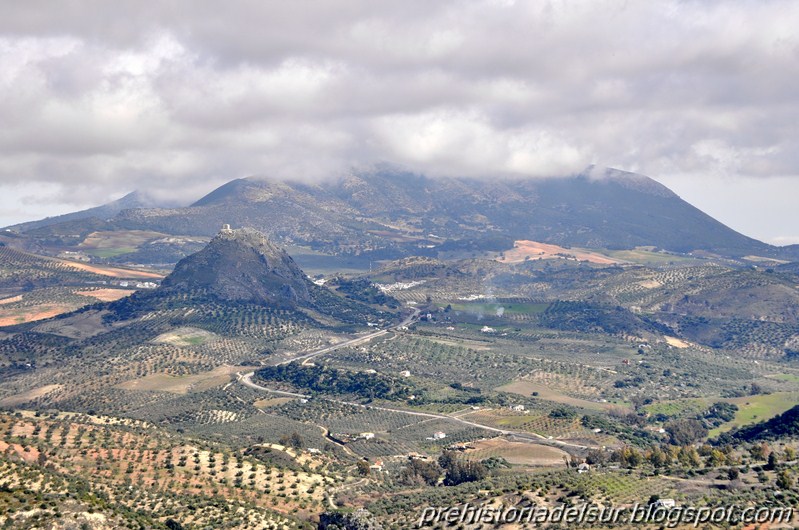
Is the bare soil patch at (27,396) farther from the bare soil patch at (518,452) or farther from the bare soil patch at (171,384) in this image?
the bare soil patch at (518,452)

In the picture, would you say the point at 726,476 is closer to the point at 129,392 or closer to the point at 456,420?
the point at 456,420

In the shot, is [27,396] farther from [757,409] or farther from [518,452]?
[757,409]

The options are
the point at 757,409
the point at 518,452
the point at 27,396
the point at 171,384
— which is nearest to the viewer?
the point at 518,452

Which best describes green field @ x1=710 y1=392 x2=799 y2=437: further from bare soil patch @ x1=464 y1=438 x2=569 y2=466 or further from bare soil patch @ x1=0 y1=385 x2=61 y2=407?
bare soil patch @ x1=0 y1=385 x2=61 y2=407

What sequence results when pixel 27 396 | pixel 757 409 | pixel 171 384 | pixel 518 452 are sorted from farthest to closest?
pixel 171 384, pixel 757 409, pixel 27 396, pixel 518 452

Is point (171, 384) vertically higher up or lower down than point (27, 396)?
higher up

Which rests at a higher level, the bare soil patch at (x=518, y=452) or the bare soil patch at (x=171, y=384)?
the bare soil patch at (x=171, y=384)

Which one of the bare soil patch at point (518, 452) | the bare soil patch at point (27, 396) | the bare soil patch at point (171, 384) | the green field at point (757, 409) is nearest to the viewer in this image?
the bare soil patch at point (518, 452)

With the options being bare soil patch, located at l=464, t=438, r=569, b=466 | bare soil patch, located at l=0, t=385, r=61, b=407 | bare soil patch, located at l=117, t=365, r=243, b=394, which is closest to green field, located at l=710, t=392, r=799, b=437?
bare soil patch, located at l=464, t=438, r=569, b=466

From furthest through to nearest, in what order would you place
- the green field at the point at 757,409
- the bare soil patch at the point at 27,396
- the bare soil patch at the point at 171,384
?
the bare soil patch at the point at 171,384
the bare soil patch at the point at 27,396
the green field at the point at 757,409

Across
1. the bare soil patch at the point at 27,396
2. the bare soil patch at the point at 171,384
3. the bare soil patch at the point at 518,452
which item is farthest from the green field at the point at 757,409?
the bare soil patch at the point at 27,396

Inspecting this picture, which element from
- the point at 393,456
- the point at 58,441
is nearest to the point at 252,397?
the point at 393,456

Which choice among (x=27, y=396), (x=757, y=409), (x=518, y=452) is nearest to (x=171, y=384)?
(x=27, y=396)

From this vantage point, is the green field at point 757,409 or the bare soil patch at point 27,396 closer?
the green field at point 757,409
